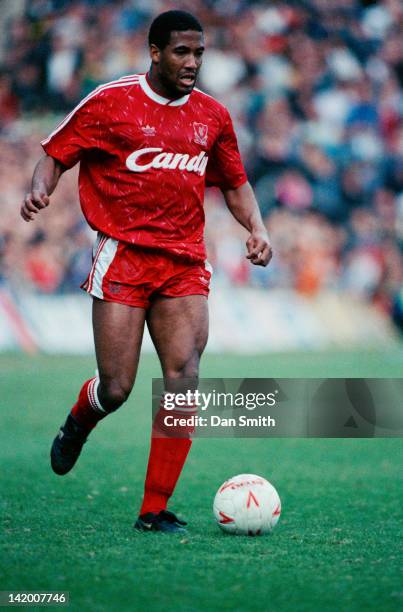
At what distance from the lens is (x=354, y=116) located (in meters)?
21.0

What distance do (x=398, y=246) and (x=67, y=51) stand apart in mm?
7085

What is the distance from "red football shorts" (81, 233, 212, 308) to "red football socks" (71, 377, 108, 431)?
1.60 ft

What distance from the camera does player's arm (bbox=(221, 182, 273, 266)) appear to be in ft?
18.1

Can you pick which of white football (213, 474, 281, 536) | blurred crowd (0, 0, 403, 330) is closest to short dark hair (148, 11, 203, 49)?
white football (213, 474, 281, 536)

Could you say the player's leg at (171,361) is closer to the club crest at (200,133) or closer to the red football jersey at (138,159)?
the red football jersey at (138,159)

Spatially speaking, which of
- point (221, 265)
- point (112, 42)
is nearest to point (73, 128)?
point (221, 265)

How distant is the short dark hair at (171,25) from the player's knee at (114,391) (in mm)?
1654

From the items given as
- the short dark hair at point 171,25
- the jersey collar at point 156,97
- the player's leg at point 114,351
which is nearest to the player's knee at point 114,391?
the player's leg at point 114,351

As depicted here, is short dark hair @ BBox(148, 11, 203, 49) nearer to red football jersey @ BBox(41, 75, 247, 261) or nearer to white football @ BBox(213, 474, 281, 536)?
red football jersey @ BBox(41, 75, 247, 261)

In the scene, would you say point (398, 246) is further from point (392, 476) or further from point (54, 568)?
point (54, 568)

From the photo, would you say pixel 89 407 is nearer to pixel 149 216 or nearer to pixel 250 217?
pixel 149 216

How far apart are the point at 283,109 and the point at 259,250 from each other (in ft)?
51.4

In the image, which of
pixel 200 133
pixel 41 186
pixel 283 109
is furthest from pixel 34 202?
pixel 283 109

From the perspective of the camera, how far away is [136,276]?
17.7 ft
